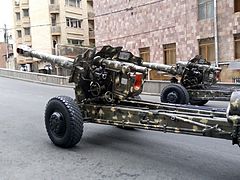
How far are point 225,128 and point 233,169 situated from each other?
3.24ft

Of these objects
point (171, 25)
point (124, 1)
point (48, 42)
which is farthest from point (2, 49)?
point (171, 25)

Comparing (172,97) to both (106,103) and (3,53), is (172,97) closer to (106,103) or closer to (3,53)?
(106,103)

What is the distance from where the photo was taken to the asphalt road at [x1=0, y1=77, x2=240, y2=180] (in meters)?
4.96

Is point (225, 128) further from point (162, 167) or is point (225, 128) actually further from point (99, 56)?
point (99, 56)

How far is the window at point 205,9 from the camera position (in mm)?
20531

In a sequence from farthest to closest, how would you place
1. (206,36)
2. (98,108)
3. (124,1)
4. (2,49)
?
(2,49), (124,1), (206,36), (98,108)

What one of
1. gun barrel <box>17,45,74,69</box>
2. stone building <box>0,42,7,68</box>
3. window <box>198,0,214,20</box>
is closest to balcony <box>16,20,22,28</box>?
stone building <box>0,42,7,68</box>

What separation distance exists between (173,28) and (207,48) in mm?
3023

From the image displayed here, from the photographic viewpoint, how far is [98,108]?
6.46 metres

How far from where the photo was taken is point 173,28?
2280 centimetres

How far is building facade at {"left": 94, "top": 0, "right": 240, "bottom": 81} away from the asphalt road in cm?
1359

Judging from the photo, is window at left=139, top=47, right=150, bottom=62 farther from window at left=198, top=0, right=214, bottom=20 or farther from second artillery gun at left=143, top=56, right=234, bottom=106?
second artillery gun at left=143, top=56, right=234, bottom=106

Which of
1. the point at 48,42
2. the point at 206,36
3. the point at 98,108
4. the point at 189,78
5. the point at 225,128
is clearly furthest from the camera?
the point at 48,42

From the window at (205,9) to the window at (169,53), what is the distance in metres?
2.75
